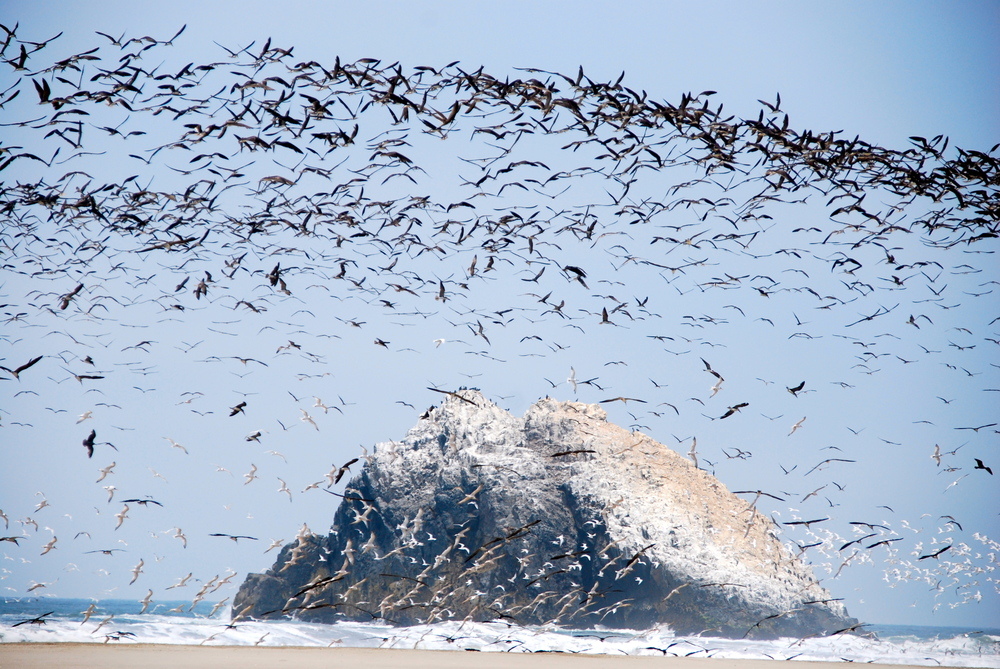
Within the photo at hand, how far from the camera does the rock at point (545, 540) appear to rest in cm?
4484

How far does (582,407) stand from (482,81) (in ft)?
137

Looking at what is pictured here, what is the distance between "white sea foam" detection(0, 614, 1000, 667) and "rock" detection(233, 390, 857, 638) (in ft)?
7.38

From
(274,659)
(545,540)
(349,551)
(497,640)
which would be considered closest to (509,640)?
(497,640)

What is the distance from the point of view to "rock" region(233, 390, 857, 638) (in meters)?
44.8

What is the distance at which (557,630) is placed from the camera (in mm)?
45219

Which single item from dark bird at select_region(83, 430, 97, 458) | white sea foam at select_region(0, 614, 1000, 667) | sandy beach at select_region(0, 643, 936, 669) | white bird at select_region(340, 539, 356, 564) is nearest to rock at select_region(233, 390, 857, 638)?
white bird at select_region(340, 539, 356, 564)

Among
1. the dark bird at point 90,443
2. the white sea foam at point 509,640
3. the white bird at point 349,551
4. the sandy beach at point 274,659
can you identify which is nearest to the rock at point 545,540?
the white bird at point 349,551

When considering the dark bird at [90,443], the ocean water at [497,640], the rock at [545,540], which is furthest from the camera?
the rock at [545,540]

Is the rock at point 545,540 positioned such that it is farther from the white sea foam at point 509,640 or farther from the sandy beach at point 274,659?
the sandy beach at point 274,659

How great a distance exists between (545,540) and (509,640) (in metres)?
18.1

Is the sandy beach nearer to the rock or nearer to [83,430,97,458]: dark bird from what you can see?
[83,430,97,458]: dark bird

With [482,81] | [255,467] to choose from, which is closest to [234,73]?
[482,81]

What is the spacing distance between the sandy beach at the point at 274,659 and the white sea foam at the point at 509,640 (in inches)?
87.1

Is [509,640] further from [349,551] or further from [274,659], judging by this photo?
[274,659]
